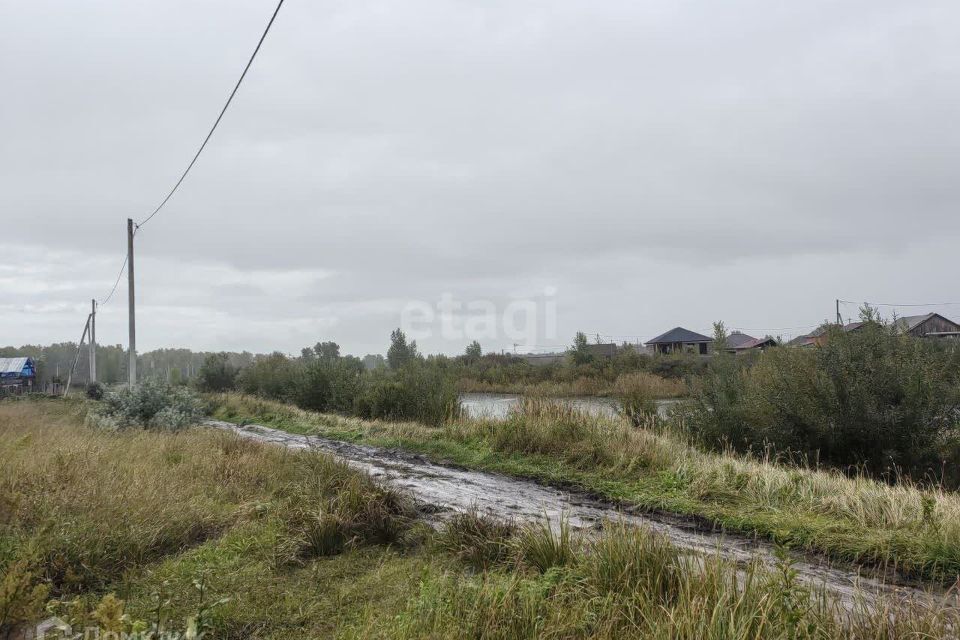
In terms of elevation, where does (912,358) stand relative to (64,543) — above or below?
above

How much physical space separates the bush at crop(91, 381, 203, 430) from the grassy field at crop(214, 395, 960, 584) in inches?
218

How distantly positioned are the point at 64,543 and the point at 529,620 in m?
4.14

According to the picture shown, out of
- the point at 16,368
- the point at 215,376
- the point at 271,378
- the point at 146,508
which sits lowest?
the point at 146,508

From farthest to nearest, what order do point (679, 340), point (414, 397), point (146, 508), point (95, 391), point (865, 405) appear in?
1. point (679, 340)
2. point (95, 391)
3. point (414, 397)
4. point (865, 405)
5. point (146, 508)

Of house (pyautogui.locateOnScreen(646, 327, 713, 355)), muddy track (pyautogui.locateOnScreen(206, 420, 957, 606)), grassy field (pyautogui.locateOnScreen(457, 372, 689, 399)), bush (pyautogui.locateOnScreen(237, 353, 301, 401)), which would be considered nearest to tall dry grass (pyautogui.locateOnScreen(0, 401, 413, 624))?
muddy track (pyautogui.locateOnScreen(206, 420, 957, 606))

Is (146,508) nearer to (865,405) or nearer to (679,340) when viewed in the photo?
(865,405)

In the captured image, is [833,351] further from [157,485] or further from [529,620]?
[157,485]

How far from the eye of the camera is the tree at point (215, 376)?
45.4 m

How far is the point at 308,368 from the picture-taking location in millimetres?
28703

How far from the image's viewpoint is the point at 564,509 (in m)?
7.91

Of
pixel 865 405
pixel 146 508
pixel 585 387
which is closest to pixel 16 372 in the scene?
pixel 585 387

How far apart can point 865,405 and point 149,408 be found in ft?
57.9

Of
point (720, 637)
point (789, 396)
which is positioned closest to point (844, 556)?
point (720, 637)

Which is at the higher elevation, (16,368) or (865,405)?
(16,368)
